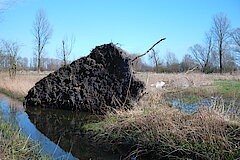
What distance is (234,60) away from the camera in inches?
1494

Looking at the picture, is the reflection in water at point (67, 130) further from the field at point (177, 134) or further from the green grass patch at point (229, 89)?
the green grass patch at point (229, 89)

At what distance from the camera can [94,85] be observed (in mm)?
7367

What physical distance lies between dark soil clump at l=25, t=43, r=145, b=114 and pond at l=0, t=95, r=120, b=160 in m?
0.42

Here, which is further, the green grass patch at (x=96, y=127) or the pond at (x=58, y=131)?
the green grass patch at (x=96, y=127)

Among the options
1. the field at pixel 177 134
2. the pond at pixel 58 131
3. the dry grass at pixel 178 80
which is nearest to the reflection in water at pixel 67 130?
the pond at pixel 58 131

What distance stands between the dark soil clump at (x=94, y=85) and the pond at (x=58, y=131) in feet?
1.39

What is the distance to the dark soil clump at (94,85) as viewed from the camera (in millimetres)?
6895

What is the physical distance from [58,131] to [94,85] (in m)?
2.38

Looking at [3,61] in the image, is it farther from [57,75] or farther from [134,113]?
[134,113]

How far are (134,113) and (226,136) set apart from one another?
222 cm

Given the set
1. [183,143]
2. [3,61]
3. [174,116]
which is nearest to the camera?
[183,143]

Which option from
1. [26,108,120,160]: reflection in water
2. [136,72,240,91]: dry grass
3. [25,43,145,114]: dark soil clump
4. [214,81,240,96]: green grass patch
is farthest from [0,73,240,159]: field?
[214,81,240,96]: green grass patch

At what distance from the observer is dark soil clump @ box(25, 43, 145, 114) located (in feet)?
22.6

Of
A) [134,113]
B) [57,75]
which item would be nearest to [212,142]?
[134,113]
